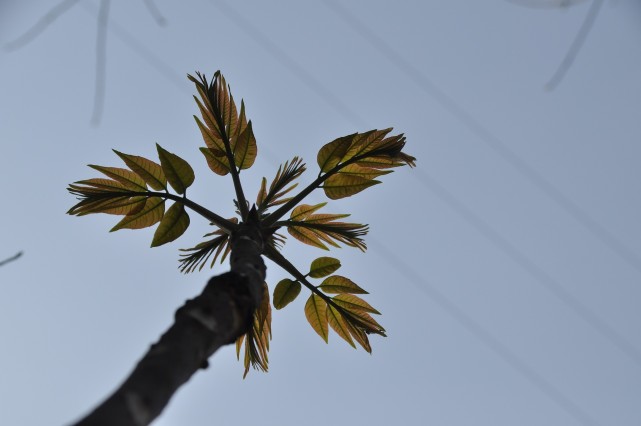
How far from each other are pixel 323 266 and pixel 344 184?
44cm

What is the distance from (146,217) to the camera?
9.31 ft

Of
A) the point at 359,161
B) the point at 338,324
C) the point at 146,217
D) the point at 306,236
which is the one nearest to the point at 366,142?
the point at 359,161

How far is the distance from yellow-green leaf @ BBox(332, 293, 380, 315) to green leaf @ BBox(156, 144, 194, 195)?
0.98 metres

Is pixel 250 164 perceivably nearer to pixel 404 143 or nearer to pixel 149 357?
pixel 404 143

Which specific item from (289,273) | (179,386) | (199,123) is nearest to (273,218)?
(289,273)

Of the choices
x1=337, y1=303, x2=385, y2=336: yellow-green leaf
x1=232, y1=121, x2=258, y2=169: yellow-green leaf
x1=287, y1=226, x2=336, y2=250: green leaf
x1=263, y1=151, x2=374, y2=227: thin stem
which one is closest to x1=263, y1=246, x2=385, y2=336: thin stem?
x1=337, y1=303, x2=385, y2=336: yellow-green leaf

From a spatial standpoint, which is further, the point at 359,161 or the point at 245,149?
the point at 359,161

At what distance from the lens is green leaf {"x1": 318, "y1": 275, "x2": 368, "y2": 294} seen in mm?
2988

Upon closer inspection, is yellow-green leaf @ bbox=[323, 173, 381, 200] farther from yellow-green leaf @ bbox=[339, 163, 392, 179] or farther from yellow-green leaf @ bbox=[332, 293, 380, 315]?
yellow-green leaf @ bbox=[332, 293, 380, 315]

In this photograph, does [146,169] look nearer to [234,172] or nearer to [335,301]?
[234,172]

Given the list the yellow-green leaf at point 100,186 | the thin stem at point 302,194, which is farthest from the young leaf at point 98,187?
the thin stem at point 302,194

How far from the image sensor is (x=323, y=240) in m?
3.21

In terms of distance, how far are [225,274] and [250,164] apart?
123cm

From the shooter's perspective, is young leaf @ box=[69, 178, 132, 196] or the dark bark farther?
young leaf @ box=[69, 178, 132, 196]
